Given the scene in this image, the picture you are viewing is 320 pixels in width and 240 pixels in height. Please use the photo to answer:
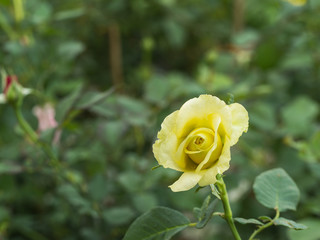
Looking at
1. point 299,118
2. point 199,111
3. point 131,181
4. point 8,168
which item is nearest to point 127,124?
point 131,181

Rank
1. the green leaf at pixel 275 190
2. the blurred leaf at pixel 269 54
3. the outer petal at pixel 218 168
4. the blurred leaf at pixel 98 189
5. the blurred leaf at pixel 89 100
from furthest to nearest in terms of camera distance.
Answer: the blurred leaf at pixel 269 54 < the blurred leaf at pixel 98 189 < the blurred leaf at pixel 89 100 < the green leaf at pixel 275 190 < the outer petal at pixel 218 168

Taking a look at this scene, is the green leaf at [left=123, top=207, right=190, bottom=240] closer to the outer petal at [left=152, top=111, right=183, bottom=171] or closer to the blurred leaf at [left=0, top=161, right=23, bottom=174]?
the outer petal at [left=152, top=111, right=183, bottom=171]

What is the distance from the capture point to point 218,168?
1.23ft

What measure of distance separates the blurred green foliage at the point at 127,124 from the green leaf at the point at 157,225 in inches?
9.3

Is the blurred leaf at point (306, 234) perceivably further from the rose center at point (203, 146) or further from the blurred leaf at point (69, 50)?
the blurred leaf at point (69, 50)

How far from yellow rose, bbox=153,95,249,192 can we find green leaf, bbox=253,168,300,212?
0.11 meters

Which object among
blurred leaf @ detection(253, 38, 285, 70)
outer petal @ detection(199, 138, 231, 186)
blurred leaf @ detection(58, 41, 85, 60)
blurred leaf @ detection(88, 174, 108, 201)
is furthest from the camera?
blurred leaf @ detection(253, 38, 285, 70)

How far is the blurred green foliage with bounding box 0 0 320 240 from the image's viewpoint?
819mm

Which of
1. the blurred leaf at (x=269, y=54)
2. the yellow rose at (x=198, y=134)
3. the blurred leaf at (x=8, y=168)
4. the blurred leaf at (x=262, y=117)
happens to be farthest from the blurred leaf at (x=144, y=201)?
the blurred leaf at (x=269, y=54)

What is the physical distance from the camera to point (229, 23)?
1.66m

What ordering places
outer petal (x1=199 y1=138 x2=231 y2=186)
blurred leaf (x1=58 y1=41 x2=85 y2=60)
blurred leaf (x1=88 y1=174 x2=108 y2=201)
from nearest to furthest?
outer petal (x1=199 y1=138 x2=231 y2=186), blurred leaf (x1=88 y1=174 x2=108 y2=201), blurred leaf (x1=58 y1=41 x2=85 y2=60)

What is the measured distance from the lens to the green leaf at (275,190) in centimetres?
49

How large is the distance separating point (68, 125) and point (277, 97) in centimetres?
72

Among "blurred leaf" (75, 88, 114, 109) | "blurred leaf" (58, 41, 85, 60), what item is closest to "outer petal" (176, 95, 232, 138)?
"blurred leaf" (75, 88, 114, 109)
